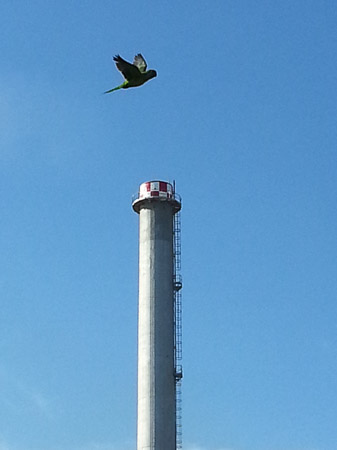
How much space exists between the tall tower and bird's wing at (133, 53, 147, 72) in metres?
52.6

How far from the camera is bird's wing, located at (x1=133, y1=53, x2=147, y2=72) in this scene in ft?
91.5

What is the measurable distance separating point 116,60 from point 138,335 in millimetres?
56037

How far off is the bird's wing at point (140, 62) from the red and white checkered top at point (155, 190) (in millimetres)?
55886

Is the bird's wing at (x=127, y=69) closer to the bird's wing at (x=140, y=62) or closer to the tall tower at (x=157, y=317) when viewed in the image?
the bird's wing at (x=140, y=62)

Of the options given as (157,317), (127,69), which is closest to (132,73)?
(127,69)

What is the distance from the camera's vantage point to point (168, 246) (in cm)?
8388

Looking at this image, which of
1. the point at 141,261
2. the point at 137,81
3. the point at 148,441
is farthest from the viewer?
the point at 141,261

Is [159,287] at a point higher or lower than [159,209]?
lower

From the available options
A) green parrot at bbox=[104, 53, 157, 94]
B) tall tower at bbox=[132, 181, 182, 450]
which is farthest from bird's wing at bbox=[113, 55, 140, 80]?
tall tower at bbox=[132, 181, 182, 450]

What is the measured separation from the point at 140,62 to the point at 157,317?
53527mm

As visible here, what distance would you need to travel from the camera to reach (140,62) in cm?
Result: 2867

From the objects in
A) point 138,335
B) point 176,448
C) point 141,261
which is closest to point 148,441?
point 176,448

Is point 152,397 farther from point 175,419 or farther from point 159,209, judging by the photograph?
point 159,209

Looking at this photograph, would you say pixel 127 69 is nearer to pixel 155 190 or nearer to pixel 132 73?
pixel 132 73
